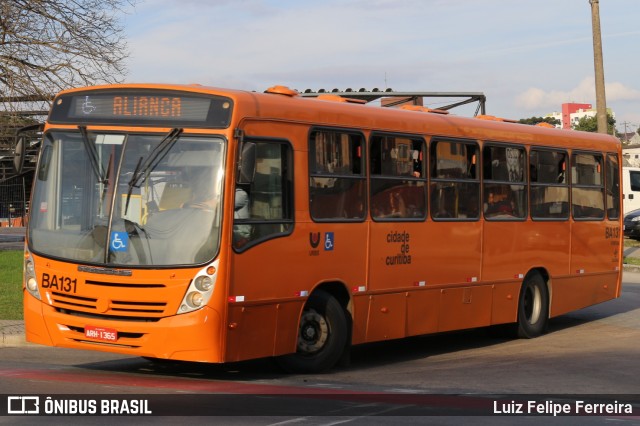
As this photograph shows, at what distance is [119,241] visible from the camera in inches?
416

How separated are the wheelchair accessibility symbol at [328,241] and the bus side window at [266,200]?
627mm

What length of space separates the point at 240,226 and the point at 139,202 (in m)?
1.02

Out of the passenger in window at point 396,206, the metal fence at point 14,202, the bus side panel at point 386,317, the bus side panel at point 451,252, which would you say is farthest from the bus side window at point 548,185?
the metal fence at point 14,202

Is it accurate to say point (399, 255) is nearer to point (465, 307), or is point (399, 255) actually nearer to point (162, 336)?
point (465, 307)

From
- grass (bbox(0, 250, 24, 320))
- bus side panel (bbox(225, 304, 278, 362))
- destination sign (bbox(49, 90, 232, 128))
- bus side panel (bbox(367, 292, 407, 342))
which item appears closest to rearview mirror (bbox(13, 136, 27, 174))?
destination sign (bbox(49, 90, 232, 128))

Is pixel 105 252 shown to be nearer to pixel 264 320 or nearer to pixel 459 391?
pixel 264 320

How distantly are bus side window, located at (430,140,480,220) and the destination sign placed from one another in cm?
397

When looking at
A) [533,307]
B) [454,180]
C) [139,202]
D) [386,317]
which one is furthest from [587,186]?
[139,202]

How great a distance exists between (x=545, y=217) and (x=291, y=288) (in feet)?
20.8

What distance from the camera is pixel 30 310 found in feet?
36.3

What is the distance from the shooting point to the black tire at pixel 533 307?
52.4ft

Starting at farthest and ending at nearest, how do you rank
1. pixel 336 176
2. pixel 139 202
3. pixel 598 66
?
1. pixel 598 66
2. pixel 336 176
3. pixel 139 202

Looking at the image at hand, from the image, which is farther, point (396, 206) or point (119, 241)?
point (396, 206)

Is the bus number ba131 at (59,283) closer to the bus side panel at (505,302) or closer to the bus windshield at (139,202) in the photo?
the bus windshield at (139,202)
